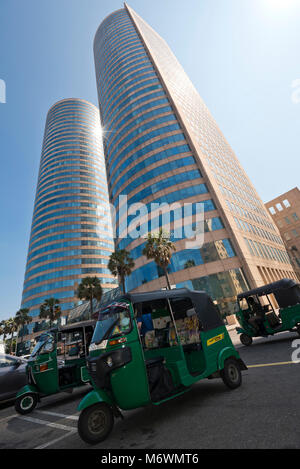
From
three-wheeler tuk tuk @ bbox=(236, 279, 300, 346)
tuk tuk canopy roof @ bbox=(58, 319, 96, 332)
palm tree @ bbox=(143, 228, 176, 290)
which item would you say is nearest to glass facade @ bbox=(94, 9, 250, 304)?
palm tree @ bbox=(143, 228, 176, 290)

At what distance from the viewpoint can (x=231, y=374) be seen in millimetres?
4961

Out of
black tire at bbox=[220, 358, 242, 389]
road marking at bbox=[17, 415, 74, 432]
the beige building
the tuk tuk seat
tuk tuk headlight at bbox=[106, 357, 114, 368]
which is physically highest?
the beige building

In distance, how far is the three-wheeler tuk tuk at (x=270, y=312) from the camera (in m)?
8.40

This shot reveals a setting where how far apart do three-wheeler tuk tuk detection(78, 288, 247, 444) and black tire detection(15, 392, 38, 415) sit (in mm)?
4360

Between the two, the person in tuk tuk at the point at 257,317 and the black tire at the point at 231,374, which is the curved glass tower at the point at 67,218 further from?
the black tire at the point at 231,374

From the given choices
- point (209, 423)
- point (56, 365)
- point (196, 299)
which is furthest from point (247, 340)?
point (56, 365)

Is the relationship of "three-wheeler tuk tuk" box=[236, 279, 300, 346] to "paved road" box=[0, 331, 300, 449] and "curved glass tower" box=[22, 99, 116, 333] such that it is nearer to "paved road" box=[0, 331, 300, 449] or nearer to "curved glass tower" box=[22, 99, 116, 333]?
"paved road" box=[0, 331, 300, 449]

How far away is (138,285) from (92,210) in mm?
54097

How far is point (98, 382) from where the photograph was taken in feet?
12.5

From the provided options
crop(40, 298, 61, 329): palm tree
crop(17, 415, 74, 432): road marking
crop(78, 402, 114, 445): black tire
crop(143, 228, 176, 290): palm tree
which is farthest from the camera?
crop(40, 298, 61, 329): palm tree

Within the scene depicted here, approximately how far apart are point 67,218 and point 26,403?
72.7 meters

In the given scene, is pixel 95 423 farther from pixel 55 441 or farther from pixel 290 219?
pixel 290 219

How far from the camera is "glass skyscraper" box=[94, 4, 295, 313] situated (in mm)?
26312

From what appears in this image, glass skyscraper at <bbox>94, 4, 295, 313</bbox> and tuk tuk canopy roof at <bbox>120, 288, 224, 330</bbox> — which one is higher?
glass skyscraper at <bbox>94, 4, 295, 313</bbox>
